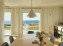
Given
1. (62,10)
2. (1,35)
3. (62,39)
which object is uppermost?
(62,10)

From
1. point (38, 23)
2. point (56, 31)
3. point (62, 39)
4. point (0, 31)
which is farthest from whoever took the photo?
point (38, 23)

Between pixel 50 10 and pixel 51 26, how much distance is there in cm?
130

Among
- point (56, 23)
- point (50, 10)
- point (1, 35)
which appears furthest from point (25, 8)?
point (1, 35)

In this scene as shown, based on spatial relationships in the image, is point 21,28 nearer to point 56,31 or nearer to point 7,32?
point 7,32

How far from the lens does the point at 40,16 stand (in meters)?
10.6

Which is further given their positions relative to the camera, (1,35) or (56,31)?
(56,31)

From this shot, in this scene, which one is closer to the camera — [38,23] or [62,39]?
[62,39]

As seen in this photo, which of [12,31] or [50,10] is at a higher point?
[50,10]

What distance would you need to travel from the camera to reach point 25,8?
418 inches

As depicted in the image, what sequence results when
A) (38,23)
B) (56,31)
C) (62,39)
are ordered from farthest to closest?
(38,23) < (56,31) < (62,39)

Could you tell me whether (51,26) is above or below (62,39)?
above

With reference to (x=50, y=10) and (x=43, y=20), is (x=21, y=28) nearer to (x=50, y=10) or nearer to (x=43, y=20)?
(x=43, y=20)

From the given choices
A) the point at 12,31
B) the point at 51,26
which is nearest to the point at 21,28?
the point at 12,31

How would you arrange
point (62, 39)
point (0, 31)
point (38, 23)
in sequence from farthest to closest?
point (38, 23) → point (62, 39) → point (0, 31)
